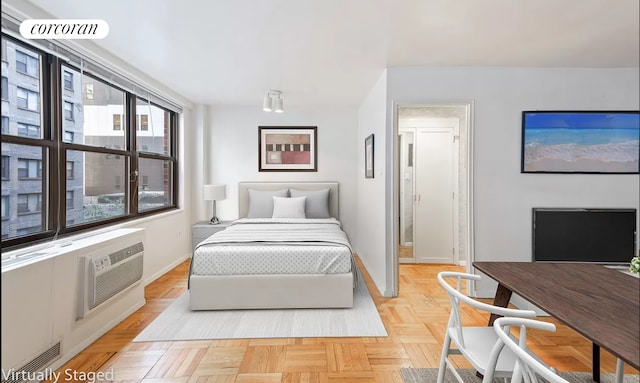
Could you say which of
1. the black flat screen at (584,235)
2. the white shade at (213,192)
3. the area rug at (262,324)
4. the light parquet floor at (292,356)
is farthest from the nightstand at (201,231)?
the black flat screen at (584,235)

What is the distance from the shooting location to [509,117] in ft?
11.4

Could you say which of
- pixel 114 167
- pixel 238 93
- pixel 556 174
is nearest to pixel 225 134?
pixel 238 93

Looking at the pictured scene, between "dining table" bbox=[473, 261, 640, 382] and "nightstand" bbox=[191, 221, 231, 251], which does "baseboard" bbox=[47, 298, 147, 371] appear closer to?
"nightstand" bbox=[191, 221, 231, 251]

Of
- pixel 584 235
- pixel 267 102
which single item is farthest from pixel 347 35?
pixel 584 235

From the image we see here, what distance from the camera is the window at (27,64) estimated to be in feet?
7.85

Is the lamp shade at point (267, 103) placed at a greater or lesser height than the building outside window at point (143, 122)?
greater

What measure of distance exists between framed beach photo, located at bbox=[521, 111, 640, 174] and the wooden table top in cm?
172

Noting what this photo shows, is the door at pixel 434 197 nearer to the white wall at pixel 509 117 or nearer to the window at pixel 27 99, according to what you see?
the white wall at pixel 509 117

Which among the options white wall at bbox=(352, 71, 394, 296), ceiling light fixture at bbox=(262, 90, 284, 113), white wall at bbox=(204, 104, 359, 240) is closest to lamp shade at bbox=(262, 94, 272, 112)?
ceiling light fixture at bbox=(262, 90, 284, 113)

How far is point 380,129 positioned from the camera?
3.78m

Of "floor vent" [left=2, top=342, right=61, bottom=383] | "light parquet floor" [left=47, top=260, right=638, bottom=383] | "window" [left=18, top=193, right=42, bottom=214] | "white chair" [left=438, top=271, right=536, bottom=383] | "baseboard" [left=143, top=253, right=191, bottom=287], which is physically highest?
"window" [left=18, top=193, right=42, bottom=214]

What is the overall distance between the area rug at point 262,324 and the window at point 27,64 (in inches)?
81.2

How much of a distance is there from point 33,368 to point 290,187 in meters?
3.61

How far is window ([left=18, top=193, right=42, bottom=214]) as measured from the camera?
7.88 feet
